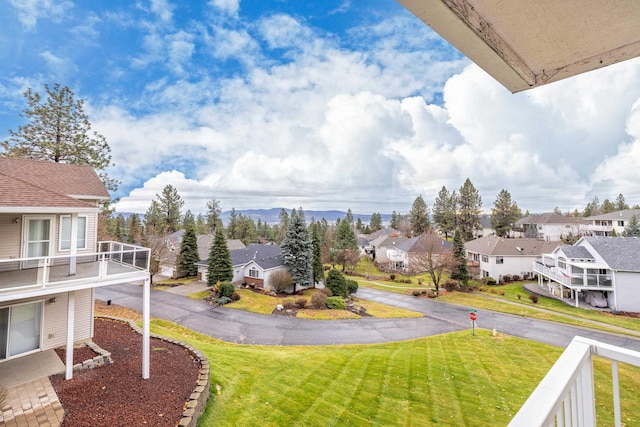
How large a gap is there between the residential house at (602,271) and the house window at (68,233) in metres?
32.8

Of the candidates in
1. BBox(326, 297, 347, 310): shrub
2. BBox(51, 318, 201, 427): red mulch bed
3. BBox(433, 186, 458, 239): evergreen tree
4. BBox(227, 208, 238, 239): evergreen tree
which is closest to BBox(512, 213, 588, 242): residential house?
BBox(433, 186, 458, 239): evergreen tree

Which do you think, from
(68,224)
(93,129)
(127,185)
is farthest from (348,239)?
(68,224)

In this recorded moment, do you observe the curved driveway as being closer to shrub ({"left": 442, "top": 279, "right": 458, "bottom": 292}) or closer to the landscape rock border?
shrub ({"left": 442, "top": 279, "right": 458, "bottom": 292})

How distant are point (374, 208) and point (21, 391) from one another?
84.1 metres

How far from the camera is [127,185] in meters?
22.0

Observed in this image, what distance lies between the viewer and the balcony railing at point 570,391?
0.93m

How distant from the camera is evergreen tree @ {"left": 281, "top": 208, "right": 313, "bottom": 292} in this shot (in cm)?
2833

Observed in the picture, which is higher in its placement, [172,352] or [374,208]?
[374,208]

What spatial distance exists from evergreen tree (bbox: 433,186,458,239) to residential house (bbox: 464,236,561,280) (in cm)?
1834

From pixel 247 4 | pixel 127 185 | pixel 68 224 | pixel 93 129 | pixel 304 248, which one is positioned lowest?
pixel 304 248

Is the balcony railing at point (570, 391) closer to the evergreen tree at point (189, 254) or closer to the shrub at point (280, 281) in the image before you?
the shrub at point (280, 281)

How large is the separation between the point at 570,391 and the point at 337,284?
2495 centimetres

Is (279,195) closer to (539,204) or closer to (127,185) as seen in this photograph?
(127,185)

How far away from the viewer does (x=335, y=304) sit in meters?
22.2
